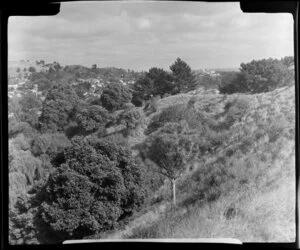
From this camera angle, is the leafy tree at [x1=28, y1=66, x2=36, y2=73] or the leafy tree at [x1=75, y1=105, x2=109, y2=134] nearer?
the leafy tree at [x1=28, y1=66, x2=36, y2=73]

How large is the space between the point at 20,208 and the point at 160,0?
2.31m

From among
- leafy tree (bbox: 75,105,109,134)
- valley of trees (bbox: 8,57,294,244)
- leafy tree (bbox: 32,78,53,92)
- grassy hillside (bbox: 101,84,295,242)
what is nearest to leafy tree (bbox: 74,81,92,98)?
valley of trees (bbox: 8,57,294,244)

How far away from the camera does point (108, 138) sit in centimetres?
499

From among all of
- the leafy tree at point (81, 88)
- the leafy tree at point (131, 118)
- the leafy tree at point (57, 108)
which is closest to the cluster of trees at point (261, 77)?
the leafy tree at point (131, 118)

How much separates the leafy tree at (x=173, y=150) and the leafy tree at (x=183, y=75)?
0.36 meters

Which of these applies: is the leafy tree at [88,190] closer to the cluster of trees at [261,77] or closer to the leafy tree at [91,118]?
the leafy tree at [91,118]

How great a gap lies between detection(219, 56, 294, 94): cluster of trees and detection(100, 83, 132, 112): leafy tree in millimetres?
896

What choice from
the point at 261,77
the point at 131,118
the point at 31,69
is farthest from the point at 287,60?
the point at 31,69

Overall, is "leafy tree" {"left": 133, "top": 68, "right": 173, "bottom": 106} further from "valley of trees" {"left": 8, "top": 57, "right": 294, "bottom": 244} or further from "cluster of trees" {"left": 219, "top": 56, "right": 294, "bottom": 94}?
"cluster of trees" {"left": 219, "top": 56, "right": 294, "bottom": 94}

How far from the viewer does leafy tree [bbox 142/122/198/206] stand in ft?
16.4

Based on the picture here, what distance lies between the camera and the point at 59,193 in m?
5.04

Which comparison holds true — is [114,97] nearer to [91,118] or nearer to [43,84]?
[91,118]

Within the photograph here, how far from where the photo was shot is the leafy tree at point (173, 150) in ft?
16.4

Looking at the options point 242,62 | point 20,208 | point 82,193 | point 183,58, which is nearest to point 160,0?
point 183,58
